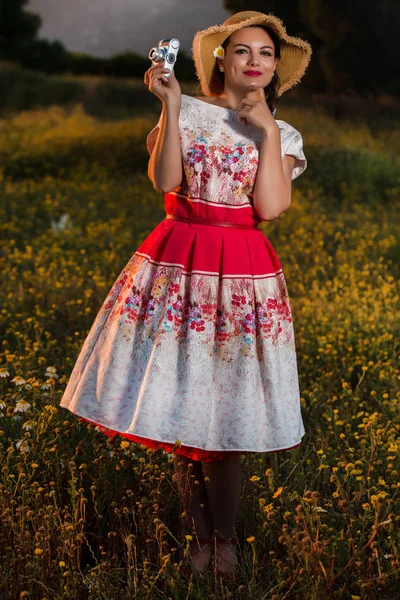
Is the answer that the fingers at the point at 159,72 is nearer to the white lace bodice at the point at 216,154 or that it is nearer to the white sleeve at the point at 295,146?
the white lace bodice at the point at 216,154

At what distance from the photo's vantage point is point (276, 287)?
2.74 m

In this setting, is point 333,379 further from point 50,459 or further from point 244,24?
point 244,24

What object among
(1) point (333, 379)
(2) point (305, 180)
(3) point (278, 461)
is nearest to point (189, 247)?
(3) point (278, 461)

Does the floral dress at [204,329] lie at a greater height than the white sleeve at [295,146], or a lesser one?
lesser

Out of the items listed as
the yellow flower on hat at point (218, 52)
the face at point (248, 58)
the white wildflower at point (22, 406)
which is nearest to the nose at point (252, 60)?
the face at point (248, 58)

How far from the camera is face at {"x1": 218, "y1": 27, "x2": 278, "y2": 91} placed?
2.77 m

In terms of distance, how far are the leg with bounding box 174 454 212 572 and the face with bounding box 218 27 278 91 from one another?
1253 millimetres

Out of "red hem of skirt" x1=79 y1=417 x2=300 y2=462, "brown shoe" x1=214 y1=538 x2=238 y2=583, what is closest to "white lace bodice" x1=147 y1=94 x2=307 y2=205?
"red hem of skirt" x1=79 y1=417 x2=300 y2=462

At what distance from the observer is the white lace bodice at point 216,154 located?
270 centimetres

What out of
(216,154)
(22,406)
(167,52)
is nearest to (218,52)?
(167,52)

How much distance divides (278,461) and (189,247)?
4.43ft

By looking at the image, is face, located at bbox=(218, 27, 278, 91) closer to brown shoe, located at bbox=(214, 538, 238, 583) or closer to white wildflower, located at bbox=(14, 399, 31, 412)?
white wildflower, located at bbox=(14, 399, 31, 412)

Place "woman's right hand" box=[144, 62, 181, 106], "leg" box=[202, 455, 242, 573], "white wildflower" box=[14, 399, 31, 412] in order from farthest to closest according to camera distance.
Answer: "white wildflower" box=[14, 399, 31, 412] → "leg" box=[202, 455, 242, 573] → "woman's right hand" box=[144, 62, 181, 106]

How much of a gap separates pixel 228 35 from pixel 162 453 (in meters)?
→ 1.56
